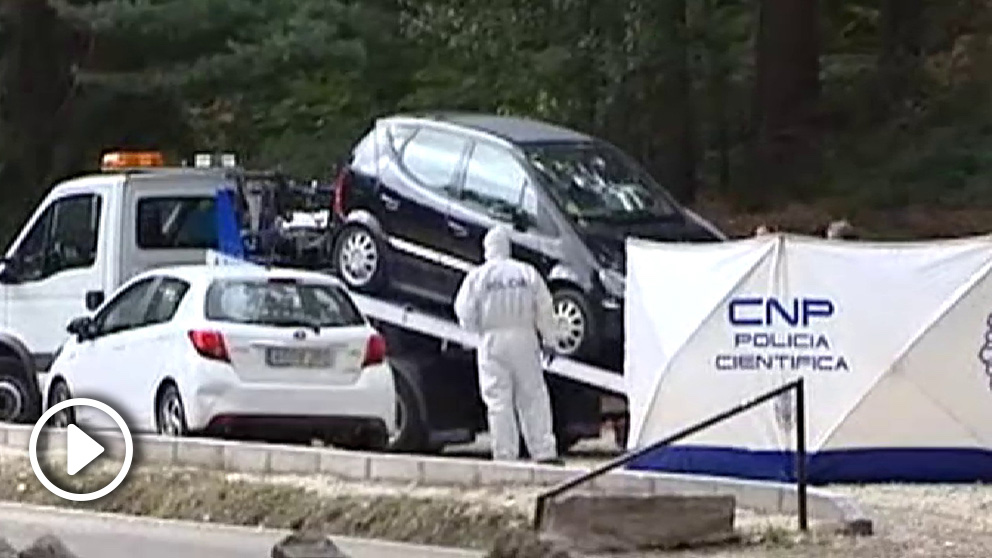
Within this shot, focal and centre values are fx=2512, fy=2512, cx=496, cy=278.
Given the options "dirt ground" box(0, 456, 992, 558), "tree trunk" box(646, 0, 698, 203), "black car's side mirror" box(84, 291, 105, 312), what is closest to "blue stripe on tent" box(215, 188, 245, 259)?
"black car's side mirror" box(84, 291, 105, 312)

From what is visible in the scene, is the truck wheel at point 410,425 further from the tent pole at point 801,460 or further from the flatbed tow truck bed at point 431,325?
the tent pole at point 801,460

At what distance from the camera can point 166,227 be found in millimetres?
22875

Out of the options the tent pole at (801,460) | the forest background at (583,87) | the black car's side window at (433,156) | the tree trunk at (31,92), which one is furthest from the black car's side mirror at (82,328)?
the tree trunk at (31,92)

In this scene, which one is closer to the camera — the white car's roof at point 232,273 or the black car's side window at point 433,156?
the white car's roof at point 232,273

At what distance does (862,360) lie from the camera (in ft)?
60.0

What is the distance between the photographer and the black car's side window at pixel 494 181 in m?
21.2

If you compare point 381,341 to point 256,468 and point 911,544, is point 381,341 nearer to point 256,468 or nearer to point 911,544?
point 256,468

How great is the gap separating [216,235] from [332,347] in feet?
11.1

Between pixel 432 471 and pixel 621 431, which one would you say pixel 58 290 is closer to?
pixel 621 431

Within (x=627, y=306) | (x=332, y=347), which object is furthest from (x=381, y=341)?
(x=627, y=306)

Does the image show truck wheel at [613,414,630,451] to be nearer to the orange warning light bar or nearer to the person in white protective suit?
the person in white protective suit

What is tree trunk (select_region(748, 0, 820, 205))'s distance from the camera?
3328cm

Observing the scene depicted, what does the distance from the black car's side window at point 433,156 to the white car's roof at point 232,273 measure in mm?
1427
